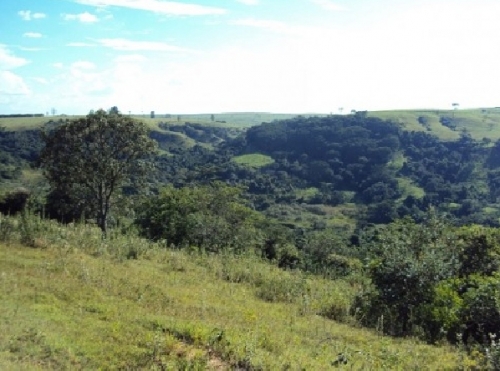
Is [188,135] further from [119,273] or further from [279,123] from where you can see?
[119,273]

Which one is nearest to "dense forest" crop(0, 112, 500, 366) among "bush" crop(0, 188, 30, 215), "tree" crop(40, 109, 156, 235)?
"bush" crop(0, 188, 30, 215)

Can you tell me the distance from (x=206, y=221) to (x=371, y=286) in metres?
18.6

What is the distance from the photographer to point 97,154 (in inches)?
977

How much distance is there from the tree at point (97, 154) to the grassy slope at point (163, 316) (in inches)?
374

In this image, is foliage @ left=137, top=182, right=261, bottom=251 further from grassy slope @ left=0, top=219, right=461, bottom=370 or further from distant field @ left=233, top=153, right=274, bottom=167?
distant field @ left=233, top=153, right=274, bottom=167

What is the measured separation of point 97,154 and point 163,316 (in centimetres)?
1758

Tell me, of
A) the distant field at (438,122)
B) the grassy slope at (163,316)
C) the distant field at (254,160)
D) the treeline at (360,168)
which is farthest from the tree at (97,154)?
the distant field at (438,122)

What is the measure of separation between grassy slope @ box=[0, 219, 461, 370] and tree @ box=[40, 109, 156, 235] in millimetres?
9508

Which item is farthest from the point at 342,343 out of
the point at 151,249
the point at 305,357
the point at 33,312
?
the point at 151,249

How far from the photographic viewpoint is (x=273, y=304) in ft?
40.8

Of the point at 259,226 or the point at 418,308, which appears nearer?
the point at 418,308

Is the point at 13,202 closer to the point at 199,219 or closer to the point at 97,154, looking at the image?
the point at 97,154

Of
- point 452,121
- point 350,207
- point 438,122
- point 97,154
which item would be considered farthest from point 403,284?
point 452,121

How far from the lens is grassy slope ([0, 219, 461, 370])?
6.95 meters
